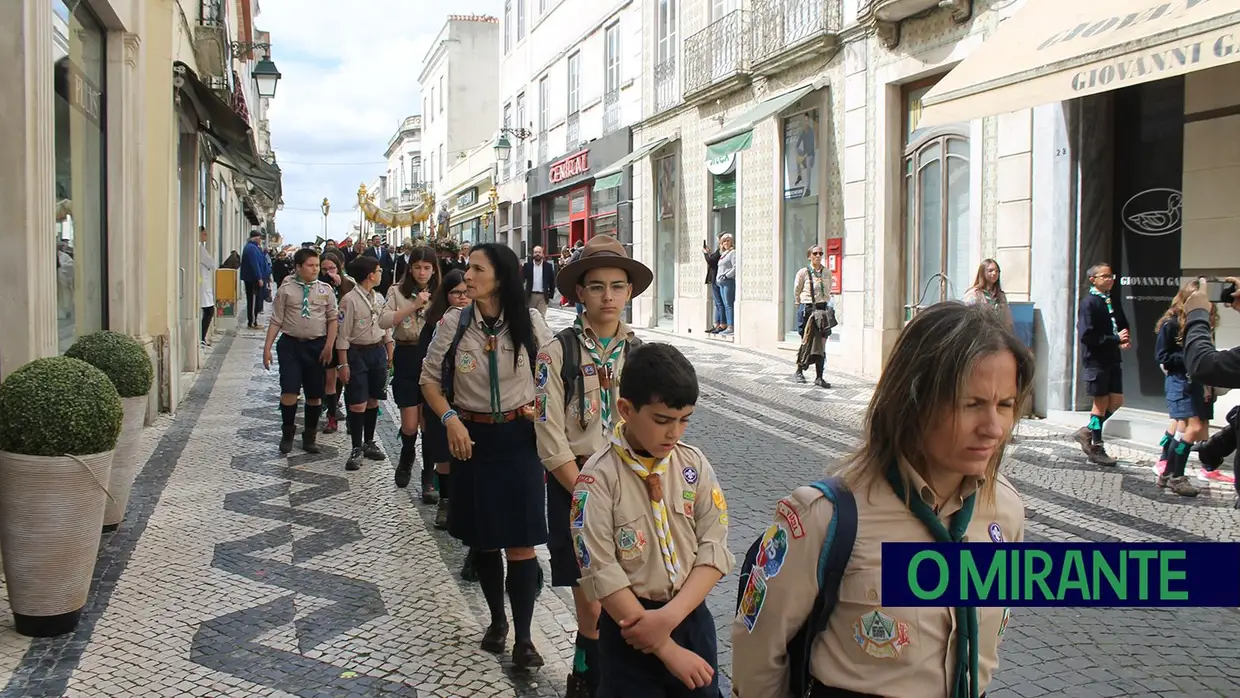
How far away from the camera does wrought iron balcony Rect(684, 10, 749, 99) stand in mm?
17703

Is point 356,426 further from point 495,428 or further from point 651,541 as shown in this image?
point 651,541

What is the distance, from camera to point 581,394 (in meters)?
3.59

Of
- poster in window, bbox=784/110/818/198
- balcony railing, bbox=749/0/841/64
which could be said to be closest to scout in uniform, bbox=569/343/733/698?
balcony railing, bbox=749/0/841/64

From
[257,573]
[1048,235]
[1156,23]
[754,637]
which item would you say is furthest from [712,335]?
[754,637]

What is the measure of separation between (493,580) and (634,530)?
1700 mm

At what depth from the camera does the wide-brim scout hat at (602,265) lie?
3572 mm

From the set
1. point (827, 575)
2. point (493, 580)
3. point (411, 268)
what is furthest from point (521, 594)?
point (411, 268)

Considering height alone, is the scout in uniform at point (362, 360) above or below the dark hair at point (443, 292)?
below

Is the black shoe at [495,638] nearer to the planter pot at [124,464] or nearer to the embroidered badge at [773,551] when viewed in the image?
the embroidered badge at [773,551]

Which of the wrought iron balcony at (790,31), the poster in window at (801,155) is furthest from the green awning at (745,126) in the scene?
the wrought iron balcony at (790,31)

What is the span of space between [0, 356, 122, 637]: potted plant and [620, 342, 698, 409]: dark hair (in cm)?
287

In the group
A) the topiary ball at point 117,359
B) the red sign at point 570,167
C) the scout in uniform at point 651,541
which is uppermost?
the red sign at point 570,167

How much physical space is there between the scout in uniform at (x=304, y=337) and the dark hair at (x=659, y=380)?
6.35 m

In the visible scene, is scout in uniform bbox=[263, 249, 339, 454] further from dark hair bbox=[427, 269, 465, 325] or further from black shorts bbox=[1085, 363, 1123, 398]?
black shorts bbox=[1085, 363, 1123, 398]
